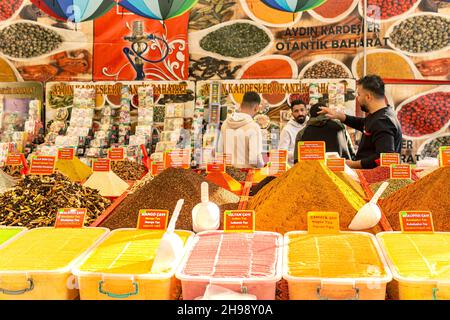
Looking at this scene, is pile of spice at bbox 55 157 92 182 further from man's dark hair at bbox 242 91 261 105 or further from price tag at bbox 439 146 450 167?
price tag at bbox 439 146 450 167

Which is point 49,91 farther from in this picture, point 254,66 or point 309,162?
point 309,162

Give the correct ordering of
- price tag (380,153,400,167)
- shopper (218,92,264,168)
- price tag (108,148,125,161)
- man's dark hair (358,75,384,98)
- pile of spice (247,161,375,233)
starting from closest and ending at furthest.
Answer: pile of spice (247,161,375,233)
price tag (380,153,400,167)
price tag (108,148,125,161)
man's dark hair (358,75,384,98)
shopper (218,92,264,168)

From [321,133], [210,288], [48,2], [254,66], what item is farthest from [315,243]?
[48,2]

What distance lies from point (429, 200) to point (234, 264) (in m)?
0.92

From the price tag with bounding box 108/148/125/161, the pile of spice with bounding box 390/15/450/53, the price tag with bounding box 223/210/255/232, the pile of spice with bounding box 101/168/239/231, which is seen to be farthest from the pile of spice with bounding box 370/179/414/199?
the pile of spice with bounding box 390/15/450/53

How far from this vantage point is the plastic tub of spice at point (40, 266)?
1477 mm

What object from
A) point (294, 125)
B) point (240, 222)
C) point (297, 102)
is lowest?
point (240, 222)

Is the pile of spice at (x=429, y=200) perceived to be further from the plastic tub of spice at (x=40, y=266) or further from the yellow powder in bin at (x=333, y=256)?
the plastic tub of spice at (x=40, y=266)

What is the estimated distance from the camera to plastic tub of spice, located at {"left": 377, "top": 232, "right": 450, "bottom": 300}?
138 cm

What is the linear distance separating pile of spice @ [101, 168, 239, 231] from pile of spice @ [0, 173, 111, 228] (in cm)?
17

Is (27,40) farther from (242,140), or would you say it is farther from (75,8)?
(242,140)

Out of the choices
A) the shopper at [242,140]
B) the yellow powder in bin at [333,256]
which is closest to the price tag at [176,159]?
the yellow powder in bin at [333,256]

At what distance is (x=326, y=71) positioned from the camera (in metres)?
4.49

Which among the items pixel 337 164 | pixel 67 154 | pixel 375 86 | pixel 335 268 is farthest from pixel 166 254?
pixel 375 86
